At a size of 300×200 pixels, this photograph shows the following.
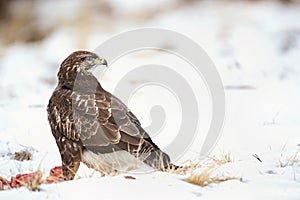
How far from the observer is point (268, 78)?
13.0m

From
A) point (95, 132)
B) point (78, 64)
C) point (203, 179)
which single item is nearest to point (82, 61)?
point (78, 64)

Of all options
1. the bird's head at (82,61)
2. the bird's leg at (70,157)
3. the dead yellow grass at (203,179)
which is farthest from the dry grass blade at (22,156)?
the dead yellow grass at (203,179)

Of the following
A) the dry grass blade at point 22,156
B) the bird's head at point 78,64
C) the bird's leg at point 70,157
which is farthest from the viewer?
the dry grass blade at point 22,156

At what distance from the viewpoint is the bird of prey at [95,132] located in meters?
5.71

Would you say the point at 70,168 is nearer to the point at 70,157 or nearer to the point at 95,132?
the point at 70,157

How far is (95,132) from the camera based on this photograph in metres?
5.77

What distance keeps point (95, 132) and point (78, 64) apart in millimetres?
1064

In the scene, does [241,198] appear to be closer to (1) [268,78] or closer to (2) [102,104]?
(2) [102,104]

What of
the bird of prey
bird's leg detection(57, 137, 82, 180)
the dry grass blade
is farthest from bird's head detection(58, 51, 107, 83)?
the dry grass blade

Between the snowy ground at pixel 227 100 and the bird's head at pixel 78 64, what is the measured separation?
1062 mm

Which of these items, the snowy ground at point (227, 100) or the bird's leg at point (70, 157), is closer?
the snowy ground at point (227, 100)

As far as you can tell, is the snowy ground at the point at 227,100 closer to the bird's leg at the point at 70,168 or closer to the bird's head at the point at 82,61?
the bird's leg at the point at 70,168

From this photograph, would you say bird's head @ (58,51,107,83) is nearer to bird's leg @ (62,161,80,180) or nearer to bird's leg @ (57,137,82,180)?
bird's leg @ (57,137,82,180)

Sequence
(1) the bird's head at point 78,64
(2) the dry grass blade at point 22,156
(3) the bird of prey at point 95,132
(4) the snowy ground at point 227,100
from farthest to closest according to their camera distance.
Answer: (2) the dry grass blade at point 22,156 < (1) the bird's head at point 78,64 < (3) the bird of prey at point 95,132 < (4) the snowy ground at point 227,100
